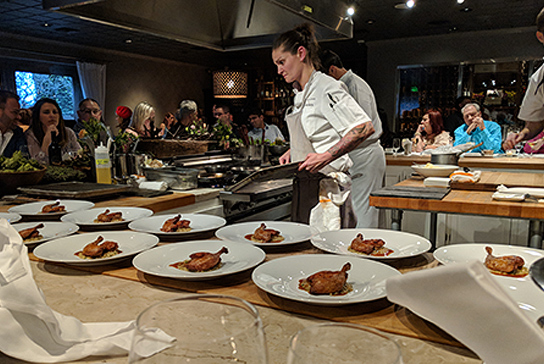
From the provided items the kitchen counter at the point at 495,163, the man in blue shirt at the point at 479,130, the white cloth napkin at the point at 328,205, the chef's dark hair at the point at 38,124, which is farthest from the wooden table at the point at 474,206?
the man in blue shirt at the point at 479,130

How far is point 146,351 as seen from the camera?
0.30 m

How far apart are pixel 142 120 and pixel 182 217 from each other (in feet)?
12.0

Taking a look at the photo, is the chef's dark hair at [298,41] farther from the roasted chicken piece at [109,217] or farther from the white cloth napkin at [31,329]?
the white cloth napkin at [31,329]

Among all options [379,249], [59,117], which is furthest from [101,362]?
[59,117]

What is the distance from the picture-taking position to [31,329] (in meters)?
0.69

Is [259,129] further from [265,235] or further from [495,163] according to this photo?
[265,235]

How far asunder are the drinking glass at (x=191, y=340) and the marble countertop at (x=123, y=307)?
1.24ft

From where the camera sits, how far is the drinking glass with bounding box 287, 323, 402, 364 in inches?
11.7

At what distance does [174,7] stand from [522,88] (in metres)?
8.18

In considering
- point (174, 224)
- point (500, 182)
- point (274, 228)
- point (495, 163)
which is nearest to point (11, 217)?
point (174, 224)

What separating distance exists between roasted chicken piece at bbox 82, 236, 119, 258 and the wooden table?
1.51m

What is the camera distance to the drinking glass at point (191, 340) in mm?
305

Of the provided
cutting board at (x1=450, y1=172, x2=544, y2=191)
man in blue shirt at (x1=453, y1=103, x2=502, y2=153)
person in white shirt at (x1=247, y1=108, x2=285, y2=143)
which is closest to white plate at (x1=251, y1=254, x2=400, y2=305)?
cutting board at (x1=450, y1=172, x2=544, y2=191)

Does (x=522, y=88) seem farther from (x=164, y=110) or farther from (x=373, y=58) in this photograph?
(x=164, y=110)
